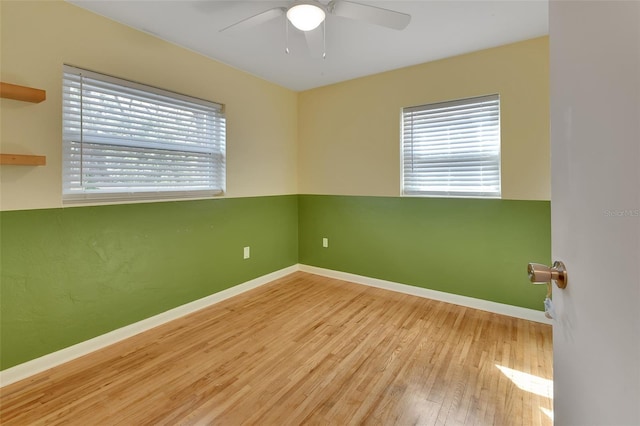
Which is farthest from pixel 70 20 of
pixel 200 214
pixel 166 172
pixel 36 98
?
pixel 200 214

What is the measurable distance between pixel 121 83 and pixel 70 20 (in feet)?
1.49

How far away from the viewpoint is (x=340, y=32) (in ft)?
8.11

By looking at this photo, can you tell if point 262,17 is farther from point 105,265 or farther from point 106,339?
point 106,339

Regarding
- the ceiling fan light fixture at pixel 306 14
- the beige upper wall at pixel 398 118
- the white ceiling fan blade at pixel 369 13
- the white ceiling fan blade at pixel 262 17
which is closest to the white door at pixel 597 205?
the white ceiling fan blade at pixel 369 13

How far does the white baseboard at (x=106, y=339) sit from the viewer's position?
190cm

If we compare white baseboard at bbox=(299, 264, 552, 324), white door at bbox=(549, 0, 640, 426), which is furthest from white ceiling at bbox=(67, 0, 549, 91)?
white baseboard at bbox=(299, 264, 552, 324)

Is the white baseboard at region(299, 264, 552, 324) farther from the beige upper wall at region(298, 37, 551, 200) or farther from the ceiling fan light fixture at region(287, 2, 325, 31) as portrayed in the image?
the ceiling fan light fixture at region(287, 2, 325, 31)

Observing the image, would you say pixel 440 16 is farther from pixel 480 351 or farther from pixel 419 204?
pixel 480 351

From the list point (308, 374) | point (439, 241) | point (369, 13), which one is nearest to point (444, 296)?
point (439, 241)

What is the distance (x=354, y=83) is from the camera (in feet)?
11.8

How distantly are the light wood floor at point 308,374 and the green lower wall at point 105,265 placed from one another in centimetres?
24

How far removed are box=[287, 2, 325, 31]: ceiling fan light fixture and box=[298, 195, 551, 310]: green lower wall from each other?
6.70 feet

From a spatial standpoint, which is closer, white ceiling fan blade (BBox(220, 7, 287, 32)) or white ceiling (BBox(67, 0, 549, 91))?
white ceiling fan blade (BBox(220, 7, 287, 32))

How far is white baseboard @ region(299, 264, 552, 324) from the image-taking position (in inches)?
106
